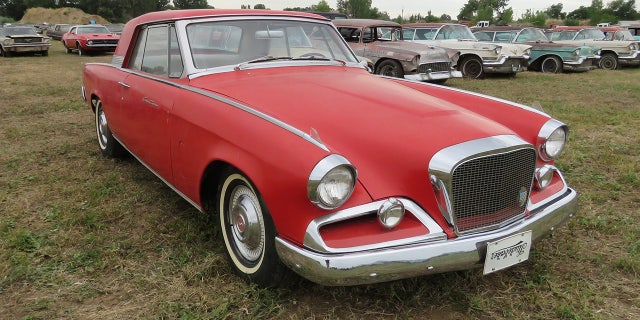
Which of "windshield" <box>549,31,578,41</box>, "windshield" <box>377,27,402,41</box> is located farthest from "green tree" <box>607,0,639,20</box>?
"windshield" <box>377,27,402,41</box>

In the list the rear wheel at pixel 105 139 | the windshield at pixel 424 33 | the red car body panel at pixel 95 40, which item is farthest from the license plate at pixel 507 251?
the red car body panel at pixel 95 40

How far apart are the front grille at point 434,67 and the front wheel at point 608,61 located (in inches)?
318

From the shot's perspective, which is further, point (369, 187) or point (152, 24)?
point (152, 24)

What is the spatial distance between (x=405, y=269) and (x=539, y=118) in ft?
5.01

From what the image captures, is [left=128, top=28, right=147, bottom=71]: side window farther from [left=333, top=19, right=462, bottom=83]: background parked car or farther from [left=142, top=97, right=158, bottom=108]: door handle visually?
[left=333, top=19, right=462, bottom=83]: background parked car

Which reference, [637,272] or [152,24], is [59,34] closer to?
[152,24]

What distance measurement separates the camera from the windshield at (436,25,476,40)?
12.8 metres

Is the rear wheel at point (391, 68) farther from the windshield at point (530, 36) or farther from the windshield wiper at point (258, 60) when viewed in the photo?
the windshield wiper at point (258, 60)

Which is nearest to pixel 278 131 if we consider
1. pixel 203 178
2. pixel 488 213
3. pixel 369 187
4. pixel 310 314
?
pixel 369 187

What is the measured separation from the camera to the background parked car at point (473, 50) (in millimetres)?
12109

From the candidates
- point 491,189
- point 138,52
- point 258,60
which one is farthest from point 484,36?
point 491,189

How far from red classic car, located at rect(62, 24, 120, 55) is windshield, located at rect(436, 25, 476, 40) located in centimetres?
1263

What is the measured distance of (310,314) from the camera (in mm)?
2342

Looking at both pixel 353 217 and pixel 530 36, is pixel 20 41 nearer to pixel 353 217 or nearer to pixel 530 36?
pixel 530 36
